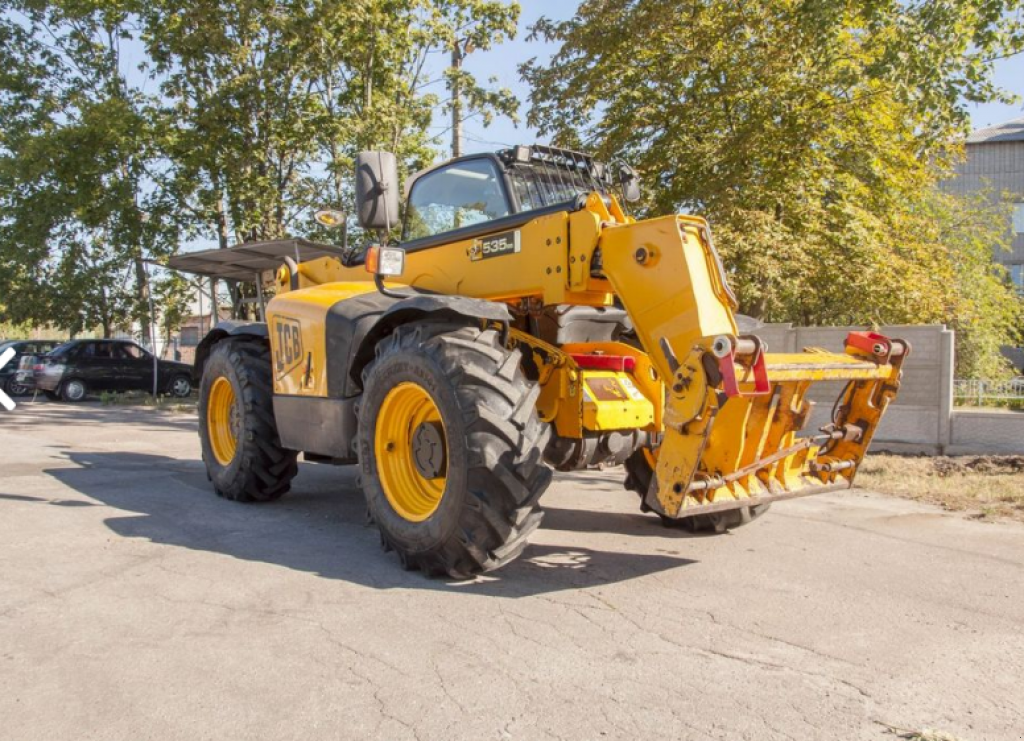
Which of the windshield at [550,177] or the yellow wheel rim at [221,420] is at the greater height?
the windshield at [550,177]

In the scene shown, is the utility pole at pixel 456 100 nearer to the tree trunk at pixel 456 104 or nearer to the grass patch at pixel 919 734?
the tree trunk at pixel 456 104

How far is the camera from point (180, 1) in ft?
65.0

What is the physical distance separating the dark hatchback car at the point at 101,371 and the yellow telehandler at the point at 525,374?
17.3 metres

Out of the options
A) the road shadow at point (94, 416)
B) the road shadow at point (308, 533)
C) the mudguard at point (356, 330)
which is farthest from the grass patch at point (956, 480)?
the road shadow at point (94, 416)

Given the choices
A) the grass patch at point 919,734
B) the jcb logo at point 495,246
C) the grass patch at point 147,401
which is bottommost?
the grass patch at point 919,734

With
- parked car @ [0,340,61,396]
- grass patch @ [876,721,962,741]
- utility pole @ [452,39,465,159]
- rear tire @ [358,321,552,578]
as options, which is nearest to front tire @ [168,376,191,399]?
parked car @ [0,340,61,396]

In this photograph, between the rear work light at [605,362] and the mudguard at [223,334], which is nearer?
the rear work light at [605,362]

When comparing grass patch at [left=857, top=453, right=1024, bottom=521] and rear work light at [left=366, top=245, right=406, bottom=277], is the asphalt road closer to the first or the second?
grass patch at [left=857, top=453, right=1024, bottom=521]

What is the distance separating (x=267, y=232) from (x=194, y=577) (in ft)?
58.7

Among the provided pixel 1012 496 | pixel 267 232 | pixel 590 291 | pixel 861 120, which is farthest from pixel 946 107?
pixel 267 232

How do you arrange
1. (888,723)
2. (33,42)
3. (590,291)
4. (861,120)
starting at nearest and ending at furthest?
(888,723)
(590,291)
(861,120)
(33,42)

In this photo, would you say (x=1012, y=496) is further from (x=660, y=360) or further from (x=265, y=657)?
(x=265, y=657)

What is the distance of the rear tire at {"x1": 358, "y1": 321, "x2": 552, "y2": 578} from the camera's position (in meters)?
4.51

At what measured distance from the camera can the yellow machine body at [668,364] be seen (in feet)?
14.1
